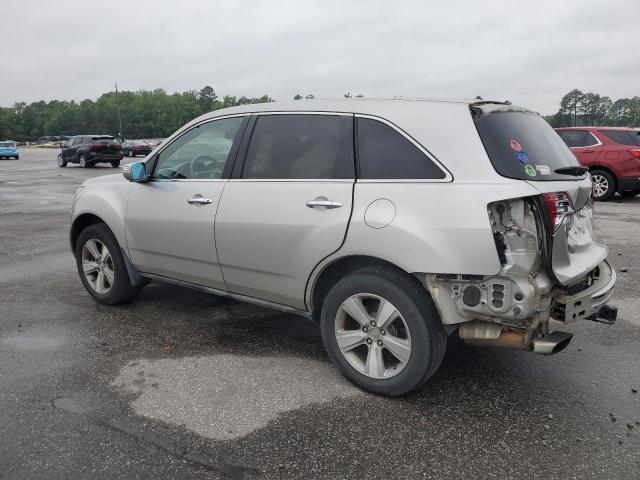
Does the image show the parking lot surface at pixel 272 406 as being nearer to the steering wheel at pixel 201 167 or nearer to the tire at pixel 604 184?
the steering wheel at pixel 201 167

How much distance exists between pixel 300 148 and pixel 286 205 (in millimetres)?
418

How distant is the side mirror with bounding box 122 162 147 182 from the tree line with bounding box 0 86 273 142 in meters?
124

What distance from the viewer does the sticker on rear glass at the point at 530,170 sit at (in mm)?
3030

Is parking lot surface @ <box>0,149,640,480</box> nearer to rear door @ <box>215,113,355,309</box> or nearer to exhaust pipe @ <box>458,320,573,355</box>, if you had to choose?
exhaust pipe @ <box>458,320,573,355</box>

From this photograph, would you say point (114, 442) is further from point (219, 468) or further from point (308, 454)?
point (308, 454)

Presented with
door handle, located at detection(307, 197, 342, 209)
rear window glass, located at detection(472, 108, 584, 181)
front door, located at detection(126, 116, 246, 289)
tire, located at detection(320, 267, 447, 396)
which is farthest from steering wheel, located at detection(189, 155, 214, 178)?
rear window glass, located at detection(472, 108, 584, 181)

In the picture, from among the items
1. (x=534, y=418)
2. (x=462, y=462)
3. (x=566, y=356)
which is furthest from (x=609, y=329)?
(x=462, y=462)

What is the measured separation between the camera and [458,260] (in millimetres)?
2924

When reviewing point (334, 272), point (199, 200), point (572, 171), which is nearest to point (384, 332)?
point (334, 272)

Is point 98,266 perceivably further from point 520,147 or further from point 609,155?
point 609,155

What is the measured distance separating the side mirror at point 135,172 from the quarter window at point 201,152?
0.32 ft

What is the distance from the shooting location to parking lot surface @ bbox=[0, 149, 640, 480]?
2686 mm

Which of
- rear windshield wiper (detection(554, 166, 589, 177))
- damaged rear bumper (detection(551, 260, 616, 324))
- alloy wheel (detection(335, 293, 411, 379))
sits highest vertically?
rear windshield wiper (detection(554, 166, 589, 177))

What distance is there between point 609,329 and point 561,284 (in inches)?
74.8
